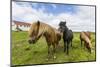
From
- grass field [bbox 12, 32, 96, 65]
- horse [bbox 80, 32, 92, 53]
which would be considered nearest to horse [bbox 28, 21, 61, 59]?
grass field [bbox 12, 32, 96, 65]

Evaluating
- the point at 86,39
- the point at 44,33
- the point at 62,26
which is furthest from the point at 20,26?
the point at 86,39

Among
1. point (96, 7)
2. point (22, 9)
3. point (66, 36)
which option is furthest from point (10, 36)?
point (96, 7)

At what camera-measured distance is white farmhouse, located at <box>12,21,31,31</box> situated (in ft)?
7.77

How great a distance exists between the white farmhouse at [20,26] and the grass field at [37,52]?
0.16 ft

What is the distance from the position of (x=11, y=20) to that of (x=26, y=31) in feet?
0.73

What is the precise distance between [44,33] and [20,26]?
0.31 metres

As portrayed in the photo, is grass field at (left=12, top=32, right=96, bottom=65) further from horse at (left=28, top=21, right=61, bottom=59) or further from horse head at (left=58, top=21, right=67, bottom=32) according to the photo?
horse head at (left=58, top=21, right=67, bottom=32)

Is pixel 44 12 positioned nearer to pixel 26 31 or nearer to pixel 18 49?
pixel 26 31

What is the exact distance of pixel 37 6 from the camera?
2496 mm

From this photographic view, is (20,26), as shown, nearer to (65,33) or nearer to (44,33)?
(44,33)

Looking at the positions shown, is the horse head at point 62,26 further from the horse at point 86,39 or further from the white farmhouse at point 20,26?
the white farmhouse at point 20,26

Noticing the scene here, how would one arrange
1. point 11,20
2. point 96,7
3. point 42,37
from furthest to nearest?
1. point 96,7
2. point 42,37
3. point 11,20

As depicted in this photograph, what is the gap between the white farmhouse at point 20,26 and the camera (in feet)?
7.77

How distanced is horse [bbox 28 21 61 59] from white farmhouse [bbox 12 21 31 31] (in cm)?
5
